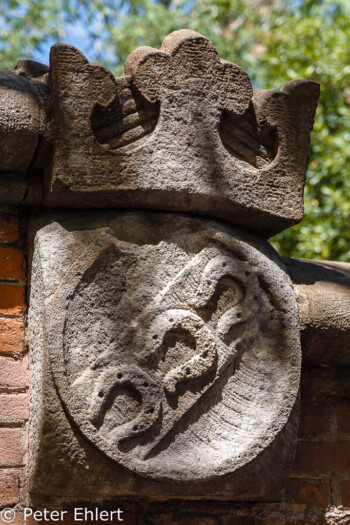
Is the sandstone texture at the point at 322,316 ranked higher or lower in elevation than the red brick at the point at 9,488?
higher

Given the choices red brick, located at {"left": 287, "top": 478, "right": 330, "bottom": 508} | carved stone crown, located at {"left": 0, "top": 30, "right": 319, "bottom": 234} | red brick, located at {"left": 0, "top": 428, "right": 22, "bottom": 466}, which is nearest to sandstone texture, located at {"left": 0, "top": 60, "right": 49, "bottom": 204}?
carved stone crown, located at {"left": 0, "top": 30, "right": 319, "bottom": 234}

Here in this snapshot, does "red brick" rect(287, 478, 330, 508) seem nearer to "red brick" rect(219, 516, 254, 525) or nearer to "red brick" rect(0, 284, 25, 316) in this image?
"red brick" rect(219, 516, 254, 525)

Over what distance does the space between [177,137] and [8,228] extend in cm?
45

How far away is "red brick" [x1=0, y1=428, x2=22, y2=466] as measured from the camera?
4.99 ft

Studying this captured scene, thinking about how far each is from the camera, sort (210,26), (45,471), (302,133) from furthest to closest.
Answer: (210,26), (302,133), (45,471)

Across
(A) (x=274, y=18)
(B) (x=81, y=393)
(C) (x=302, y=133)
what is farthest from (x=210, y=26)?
(B) (x=81, y=393)

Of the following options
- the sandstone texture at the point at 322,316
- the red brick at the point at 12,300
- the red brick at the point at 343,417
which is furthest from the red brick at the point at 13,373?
the red brick at the point at 343,417

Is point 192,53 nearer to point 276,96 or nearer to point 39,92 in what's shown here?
point 276,96

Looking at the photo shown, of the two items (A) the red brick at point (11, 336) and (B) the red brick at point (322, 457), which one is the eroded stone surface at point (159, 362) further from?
(B) the red brick at point (322, 457)

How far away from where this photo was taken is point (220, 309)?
5.28 feet

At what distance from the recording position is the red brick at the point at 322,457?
1831mm

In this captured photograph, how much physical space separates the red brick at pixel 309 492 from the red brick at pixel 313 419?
122 mm

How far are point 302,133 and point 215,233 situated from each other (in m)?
0.37

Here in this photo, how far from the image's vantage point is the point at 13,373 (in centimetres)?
158
